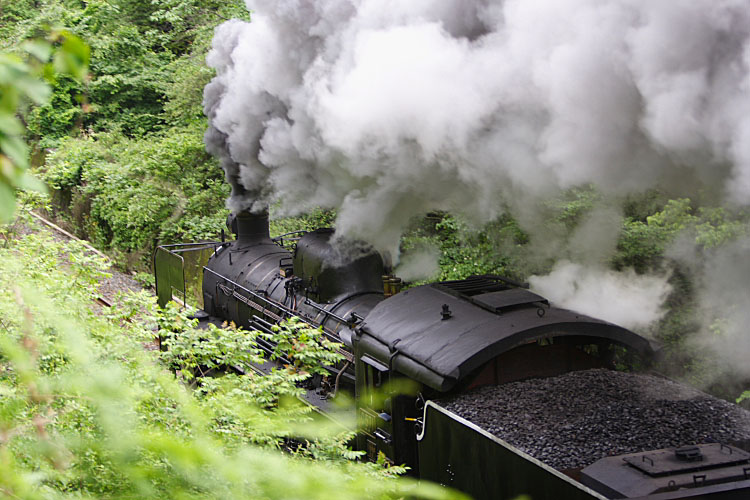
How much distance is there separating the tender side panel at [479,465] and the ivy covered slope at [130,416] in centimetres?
35

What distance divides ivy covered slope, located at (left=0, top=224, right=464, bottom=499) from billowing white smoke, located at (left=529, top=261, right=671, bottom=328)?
2.03 metres

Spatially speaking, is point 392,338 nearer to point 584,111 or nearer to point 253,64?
point 584,111

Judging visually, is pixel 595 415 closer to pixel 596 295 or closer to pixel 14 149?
pixel 596 295

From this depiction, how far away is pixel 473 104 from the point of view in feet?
19.5

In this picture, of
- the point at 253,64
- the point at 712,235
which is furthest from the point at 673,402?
the point at 253,64

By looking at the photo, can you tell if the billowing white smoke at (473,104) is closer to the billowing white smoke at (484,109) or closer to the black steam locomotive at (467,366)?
the billowing white smoke at (484,109)

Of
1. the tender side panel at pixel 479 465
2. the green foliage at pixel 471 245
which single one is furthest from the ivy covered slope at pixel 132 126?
the tender side panel at pixel 479 465

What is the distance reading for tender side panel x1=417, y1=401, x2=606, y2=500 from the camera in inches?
141

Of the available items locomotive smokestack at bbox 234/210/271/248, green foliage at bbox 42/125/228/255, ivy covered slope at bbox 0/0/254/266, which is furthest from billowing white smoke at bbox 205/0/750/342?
ivy covered slope at bbox 0/0/254/266

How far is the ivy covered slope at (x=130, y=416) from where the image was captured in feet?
4.53

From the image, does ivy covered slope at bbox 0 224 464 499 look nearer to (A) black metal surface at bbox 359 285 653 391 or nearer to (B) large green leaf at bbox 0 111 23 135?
(B) large green leaf at bbox 0 111 23 135

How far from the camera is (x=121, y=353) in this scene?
375 centimetres

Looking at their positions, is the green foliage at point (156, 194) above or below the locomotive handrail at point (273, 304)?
above

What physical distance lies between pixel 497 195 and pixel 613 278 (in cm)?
150
